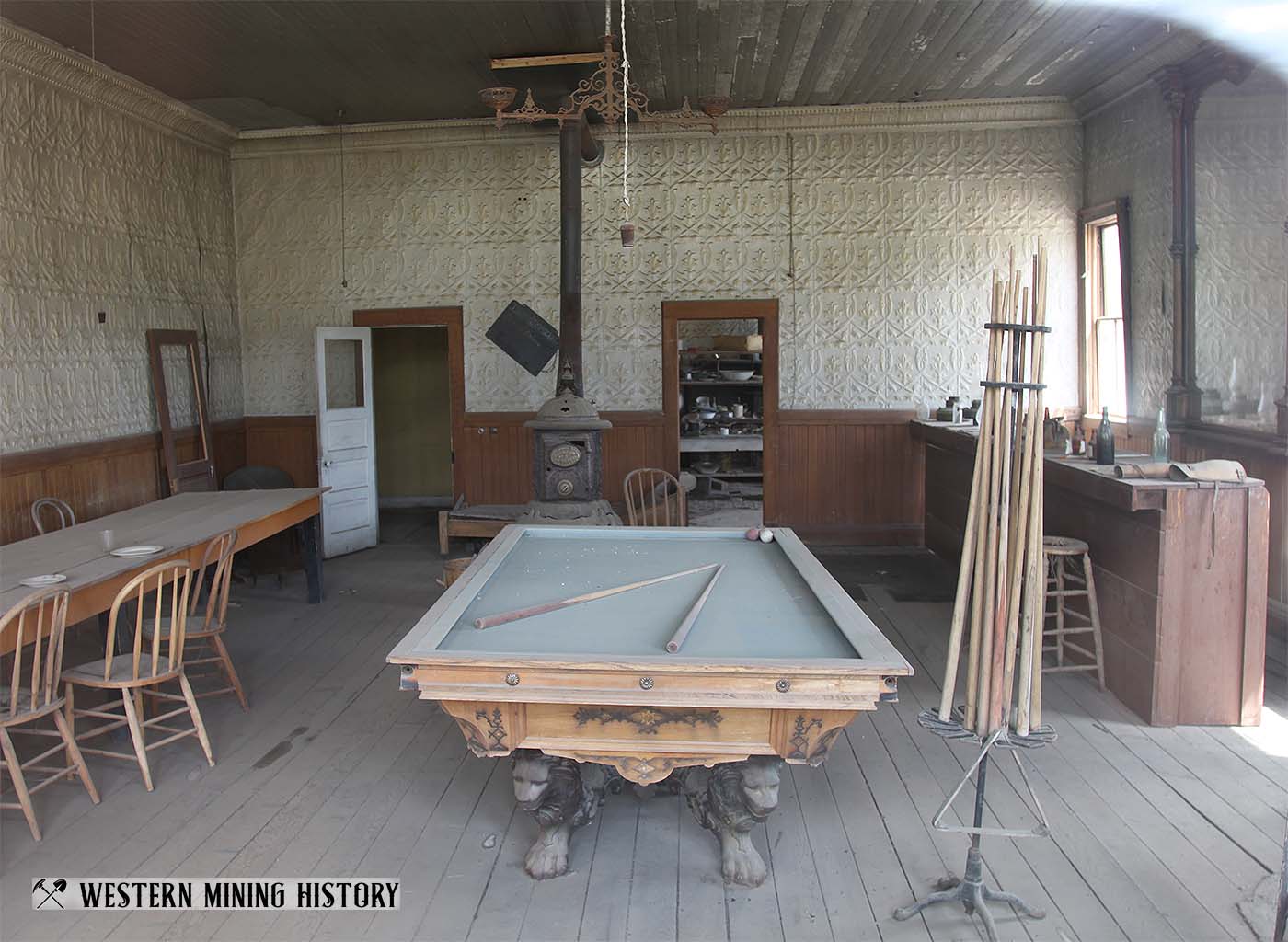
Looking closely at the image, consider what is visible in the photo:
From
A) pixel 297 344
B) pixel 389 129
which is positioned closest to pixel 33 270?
pixel 297 344

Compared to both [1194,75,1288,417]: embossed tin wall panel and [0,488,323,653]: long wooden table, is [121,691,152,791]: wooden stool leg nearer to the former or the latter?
[0,488,323,653]: long wooden table

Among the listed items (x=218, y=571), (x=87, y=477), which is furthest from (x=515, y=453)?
(x=218, y=571)

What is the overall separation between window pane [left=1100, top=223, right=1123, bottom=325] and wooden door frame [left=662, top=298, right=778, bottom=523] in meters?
2.68

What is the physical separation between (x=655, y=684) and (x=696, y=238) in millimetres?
6469

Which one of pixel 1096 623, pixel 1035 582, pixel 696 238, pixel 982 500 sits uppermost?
pixel 696 238

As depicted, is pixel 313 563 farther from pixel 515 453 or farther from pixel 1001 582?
pixel 1001 582

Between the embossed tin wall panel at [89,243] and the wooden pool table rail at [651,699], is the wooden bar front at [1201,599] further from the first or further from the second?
the embossed tin wall panel at [89,243]

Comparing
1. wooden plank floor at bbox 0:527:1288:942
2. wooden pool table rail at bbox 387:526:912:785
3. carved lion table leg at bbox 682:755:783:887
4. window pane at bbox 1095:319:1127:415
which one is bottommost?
wooden plank floor at bbox 0:527:1288:942

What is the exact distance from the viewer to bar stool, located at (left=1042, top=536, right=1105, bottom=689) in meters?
5.00

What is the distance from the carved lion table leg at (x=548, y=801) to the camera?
3.08 meters

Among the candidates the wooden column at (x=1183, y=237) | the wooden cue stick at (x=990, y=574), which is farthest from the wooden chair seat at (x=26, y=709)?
the wooden column at (x=1183, y=237)

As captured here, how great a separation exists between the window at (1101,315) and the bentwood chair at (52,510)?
741 cm

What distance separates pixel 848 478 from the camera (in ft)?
28.4

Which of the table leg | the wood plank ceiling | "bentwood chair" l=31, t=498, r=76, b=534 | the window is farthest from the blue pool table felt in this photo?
the window
